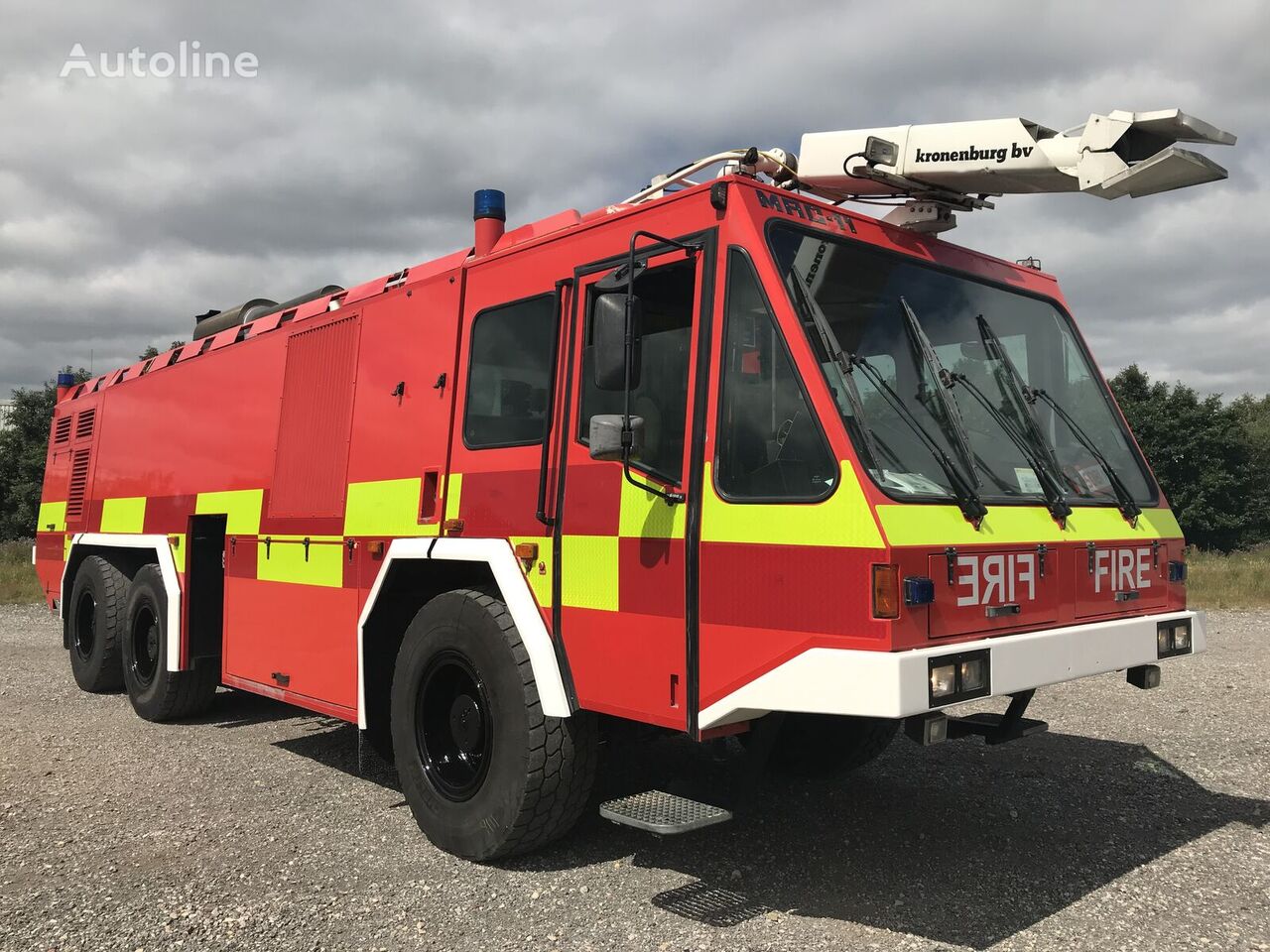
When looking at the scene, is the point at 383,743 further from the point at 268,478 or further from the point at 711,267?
the point at 711,267

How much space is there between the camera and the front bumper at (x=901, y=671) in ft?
10.1

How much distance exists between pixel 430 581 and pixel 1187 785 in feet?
13.9

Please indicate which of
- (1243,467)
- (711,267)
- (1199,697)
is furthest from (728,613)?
(1243,467)

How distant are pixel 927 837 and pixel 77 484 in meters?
7.92

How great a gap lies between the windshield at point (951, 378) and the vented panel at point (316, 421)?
9.35 ft

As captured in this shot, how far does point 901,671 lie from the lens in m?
3.05

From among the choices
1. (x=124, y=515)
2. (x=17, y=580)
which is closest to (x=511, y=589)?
(x=124, y=515)

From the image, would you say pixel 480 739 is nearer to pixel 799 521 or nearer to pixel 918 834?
pixel 799 521

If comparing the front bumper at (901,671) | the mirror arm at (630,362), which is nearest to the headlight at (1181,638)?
the front bumper at (901,671)

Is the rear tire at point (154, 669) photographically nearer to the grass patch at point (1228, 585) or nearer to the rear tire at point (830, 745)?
the rear tire at point (830, 745)

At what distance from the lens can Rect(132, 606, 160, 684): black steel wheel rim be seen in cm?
738

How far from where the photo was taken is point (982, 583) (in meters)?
3.46

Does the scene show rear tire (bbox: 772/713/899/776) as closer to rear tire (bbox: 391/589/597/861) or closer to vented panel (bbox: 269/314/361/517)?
rear tire (bbox: 391/589/597/861)

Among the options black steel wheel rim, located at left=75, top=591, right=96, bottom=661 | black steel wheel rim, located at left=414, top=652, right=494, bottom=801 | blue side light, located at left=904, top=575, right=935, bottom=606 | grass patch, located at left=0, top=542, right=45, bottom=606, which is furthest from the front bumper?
grass patch, located at left=0, top=542, right=45, bottom=606
